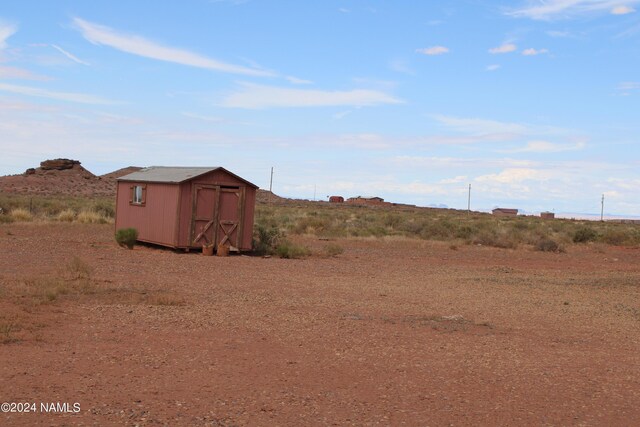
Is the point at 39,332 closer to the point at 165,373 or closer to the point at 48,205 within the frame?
the point at 165,373

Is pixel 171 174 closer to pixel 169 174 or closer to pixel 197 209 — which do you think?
pixel 169 174

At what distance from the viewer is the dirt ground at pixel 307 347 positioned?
7930 mm

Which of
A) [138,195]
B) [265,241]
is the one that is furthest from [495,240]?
[138,195]

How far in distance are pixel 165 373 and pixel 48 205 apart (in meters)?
44.1

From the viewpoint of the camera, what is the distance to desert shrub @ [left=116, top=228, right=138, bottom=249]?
2662cm

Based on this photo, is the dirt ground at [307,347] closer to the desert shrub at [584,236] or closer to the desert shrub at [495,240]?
the desert shrub at [495,240]

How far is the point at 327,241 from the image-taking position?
1411 inches

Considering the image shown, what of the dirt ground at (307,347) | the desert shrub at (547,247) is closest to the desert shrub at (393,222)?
the desert shrub at (547,247)

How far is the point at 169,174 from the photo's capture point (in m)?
28.0

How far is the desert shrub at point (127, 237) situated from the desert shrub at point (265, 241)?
4356mm

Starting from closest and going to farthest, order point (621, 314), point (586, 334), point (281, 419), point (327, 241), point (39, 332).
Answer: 1. point (281, 419)
2. point (39, 332)
3. point (586, 334)
4. point (621, 314)
5. point (327, 241)

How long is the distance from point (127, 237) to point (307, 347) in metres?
17.1

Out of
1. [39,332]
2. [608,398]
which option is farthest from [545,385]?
[39,332]

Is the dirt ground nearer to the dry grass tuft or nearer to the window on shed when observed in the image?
the window on shed
